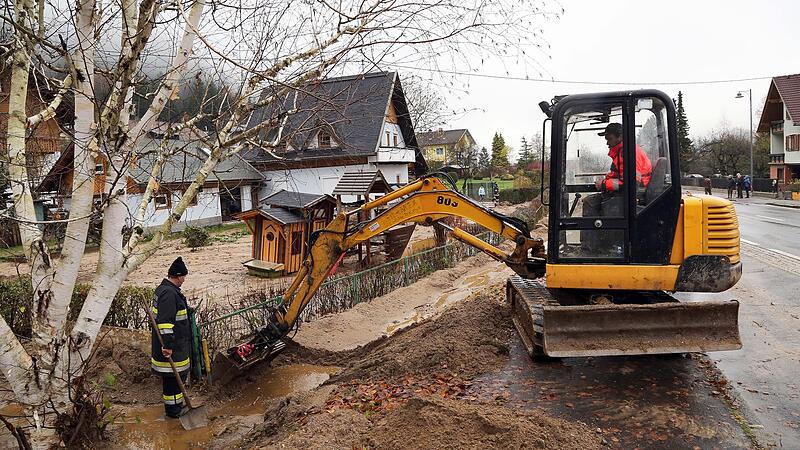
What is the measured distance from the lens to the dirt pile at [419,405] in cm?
470

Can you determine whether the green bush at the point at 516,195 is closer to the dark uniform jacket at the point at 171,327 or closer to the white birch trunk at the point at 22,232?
the dark uniform jacket at the point at 171,327

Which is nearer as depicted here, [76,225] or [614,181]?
[76,225]

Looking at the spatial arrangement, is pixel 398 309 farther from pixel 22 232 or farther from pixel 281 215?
pixel 22 232

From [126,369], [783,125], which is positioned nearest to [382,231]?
[126,369]

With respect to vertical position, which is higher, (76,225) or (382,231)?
(76,225)

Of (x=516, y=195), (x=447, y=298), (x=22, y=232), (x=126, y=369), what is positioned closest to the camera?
(x=22, y=232)

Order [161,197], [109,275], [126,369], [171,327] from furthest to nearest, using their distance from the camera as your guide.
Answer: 1. [126,369]
2. [161,197]
3. [171,327]
4. [109,275]

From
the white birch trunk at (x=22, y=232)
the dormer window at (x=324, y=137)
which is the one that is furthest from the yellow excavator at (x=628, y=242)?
the white birch trunk at (x=22, y=232)

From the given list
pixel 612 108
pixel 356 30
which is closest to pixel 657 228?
pixel 612 108

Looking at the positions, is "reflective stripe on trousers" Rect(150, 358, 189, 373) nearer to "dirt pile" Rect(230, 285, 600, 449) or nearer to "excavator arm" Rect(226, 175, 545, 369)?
"excavator arm" Rect(226, 175, 545, 369)

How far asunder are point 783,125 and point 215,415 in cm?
4935

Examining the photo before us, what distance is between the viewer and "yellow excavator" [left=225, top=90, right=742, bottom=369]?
5.70 m

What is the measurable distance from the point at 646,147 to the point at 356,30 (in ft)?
11.0

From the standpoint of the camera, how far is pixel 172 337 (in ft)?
20.7
